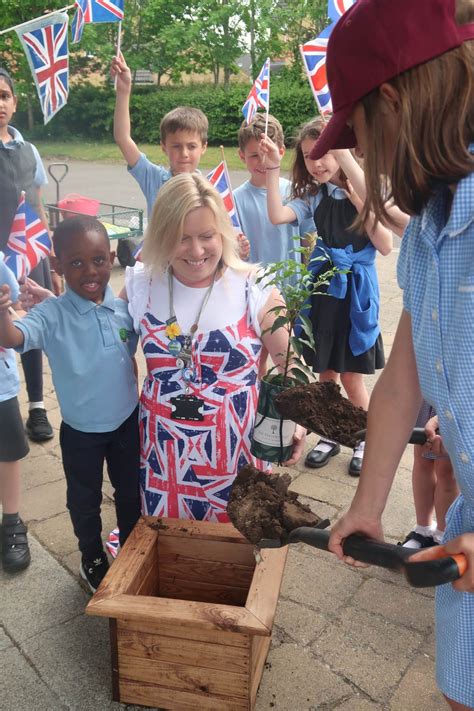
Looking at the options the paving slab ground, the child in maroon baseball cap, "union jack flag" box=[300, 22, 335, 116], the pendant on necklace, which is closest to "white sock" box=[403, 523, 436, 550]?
the paving slab ground

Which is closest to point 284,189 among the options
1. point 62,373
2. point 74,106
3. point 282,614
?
point 62,373

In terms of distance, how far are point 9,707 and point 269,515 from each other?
1130 mm

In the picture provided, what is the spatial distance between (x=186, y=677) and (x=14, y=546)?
1.16 metres

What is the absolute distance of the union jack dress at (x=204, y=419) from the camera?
90.9 inches

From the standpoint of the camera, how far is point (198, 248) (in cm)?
226

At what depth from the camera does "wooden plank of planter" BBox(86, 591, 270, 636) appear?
184cm

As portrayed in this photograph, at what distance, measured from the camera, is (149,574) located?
2.25 metres

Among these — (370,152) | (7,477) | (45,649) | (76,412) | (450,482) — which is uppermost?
(370,152)

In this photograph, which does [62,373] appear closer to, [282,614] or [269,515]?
[269,515]

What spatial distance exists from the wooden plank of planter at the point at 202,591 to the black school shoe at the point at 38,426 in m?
1.82

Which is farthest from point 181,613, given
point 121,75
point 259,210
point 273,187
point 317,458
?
point 121,75

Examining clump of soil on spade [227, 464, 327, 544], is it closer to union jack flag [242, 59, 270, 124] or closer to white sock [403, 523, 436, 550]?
white sock [403, 523, 436, 550]

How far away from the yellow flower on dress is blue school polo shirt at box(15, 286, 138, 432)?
0.22m

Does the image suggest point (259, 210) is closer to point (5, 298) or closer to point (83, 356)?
point (83, 356)
